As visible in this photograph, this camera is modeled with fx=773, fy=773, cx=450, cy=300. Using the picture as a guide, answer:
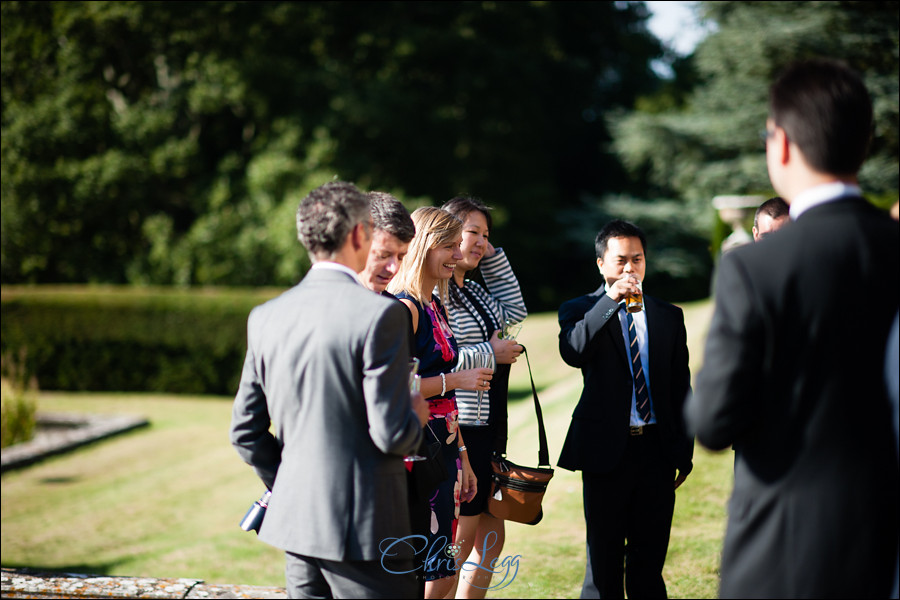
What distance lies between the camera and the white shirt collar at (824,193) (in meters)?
1.92

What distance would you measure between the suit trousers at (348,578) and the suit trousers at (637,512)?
50.8 inches

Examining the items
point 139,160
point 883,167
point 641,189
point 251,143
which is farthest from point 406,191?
→ point 883,167

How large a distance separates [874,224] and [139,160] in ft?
64.3

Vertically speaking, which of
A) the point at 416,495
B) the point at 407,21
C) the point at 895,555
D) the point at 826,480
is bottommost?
the point at 416,495

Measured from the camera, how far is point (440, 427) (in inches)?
132

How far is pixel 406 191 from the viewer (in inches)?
918

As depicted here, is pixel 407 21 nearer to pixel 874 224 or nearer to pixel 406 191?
pixel 874 224

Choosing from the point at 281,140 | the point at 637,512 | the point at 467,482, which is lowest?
the point at 637,512

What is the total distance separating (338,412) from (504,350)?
1443mm

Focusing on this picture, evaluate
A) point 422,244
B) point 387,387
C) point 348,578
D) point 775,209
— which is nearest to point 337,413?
point 387,387

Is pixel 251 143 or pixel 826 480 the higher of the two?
pixel 251 143

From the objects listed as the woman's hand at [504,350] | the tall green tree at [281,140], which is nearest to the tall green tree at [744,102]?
the tall green tree at [281,140]

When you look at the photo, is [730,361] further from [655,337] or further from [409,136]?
[409,136]

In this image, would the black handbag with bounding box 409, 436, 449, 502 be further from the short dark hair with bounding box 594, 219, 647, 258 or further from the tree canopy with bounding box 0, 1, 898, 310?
the tree canopy with bounding box 0, 1, 898, 310
